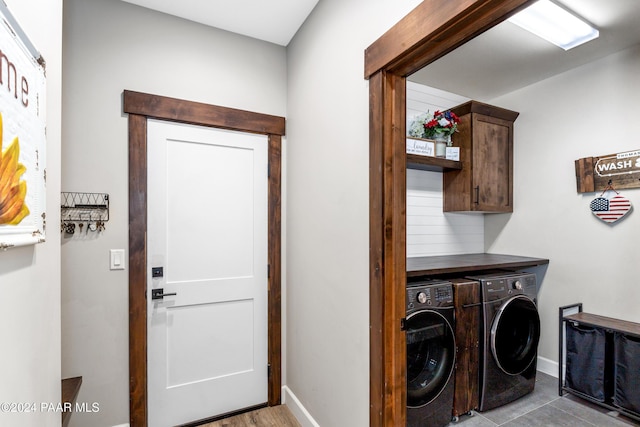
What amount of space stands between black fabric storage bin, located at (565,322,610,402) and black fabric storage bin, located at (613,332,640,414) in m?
0.07

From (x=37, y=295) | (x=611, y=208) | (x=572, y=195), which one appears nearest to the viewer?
(x=37, y=295)

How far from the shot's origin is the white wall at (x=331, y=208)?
5.21 ft

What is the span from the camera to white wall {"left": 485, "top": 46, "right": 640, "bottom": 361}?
2422 millimetres

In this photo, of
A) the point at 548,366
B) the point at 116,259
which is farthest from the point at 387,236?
the point at 548,366

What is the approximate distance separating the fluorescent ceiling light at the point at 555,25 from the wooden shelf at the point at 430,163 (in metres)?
1.04

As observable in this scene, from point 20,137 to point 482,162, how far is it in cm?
309

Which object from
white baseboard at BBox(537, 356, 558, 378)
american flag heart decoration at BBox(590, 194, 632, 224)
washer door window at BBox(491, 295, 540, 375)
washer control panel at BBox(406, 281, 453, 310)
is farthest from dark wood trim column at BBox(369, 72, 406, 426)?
white baseboard at BBox(537, 356, 558, 378)

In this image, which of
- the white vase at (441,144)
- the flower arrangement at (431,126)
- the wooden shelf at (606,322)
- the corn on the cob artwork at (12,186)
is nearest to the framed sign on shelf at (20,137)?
the corn on the cob artwork at (12,186)

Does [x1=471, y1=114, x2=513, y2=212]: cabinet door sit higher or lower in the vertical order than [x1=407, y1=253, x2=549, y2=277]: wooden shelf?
higher

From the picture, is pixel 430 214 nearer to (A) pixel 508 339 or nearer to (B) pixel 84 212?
(A) pixel 508 339

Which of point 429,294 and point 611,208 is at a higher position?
point 611,208

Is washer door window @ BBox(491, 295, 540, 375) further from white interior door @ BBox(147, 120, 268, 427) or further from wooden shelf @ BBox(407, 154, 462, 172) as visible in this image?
white interior door @ BBox(147, 120, 268, 427)

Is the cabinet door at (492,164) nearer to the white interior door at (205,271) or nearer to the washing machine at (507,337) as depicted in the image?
the washing machine at (507,337)

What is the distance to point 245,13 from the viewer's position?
2.12 metres
